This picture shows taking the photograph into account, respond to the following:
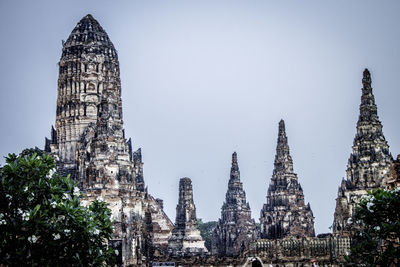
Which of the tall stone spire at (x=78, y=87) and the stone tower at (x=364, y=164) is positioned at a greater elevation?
the tall stone spire at (x=78, y=87)

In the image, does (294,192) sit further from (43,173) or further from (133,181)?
(43,173)

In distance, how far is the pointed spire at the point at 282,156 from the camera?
8088cm

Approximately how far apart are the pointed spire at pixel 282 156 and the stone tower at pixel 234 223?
435 inches

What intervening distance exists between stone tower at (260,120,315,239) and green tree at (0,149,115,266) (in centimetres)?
5022

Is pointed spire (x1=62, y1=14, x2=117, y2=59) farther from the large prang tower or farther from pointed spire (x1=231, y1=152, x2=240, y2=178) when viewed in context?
pointed spire (x1=231, y1=152, x2=240, y2=178)

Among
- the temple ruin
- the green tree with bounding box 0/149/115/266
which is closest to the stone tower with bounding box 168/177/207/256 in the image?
the temple ruin

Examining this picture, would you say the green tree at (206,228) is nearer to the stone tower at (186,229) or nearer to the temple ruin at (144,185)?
the temple ruin at (144,185)

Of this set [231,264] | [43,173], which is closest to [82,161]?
[231,264]

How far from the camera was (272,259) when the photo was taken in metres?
62.6

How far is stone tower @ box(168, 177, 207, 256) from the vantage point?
6888 centimetres

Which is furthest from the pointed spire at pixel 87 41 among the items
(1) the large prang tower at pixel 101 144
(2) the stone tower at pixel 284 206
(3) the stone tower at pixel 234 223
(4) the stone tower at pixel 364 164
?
(4) the stone tower at pixel 364 164

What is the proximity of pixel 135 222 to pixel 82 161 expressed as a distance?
10.9m

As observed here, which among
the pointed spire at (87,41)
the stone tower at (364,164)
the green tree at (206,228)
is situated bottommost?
the green tree at (206,228)

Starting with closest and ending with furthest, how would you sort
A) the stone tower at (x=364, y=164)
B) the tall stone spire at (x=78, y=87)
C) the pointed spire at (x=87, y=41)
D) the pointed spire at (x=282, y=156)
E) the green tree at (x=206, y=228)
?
the stone tower at (x=364, y=164), the tall stone spire at (x=78, y=87), the pointed spire at (x=87, y=41), the pointed spire at (x=282, y=156), the green tree at (x=206, y=228)
